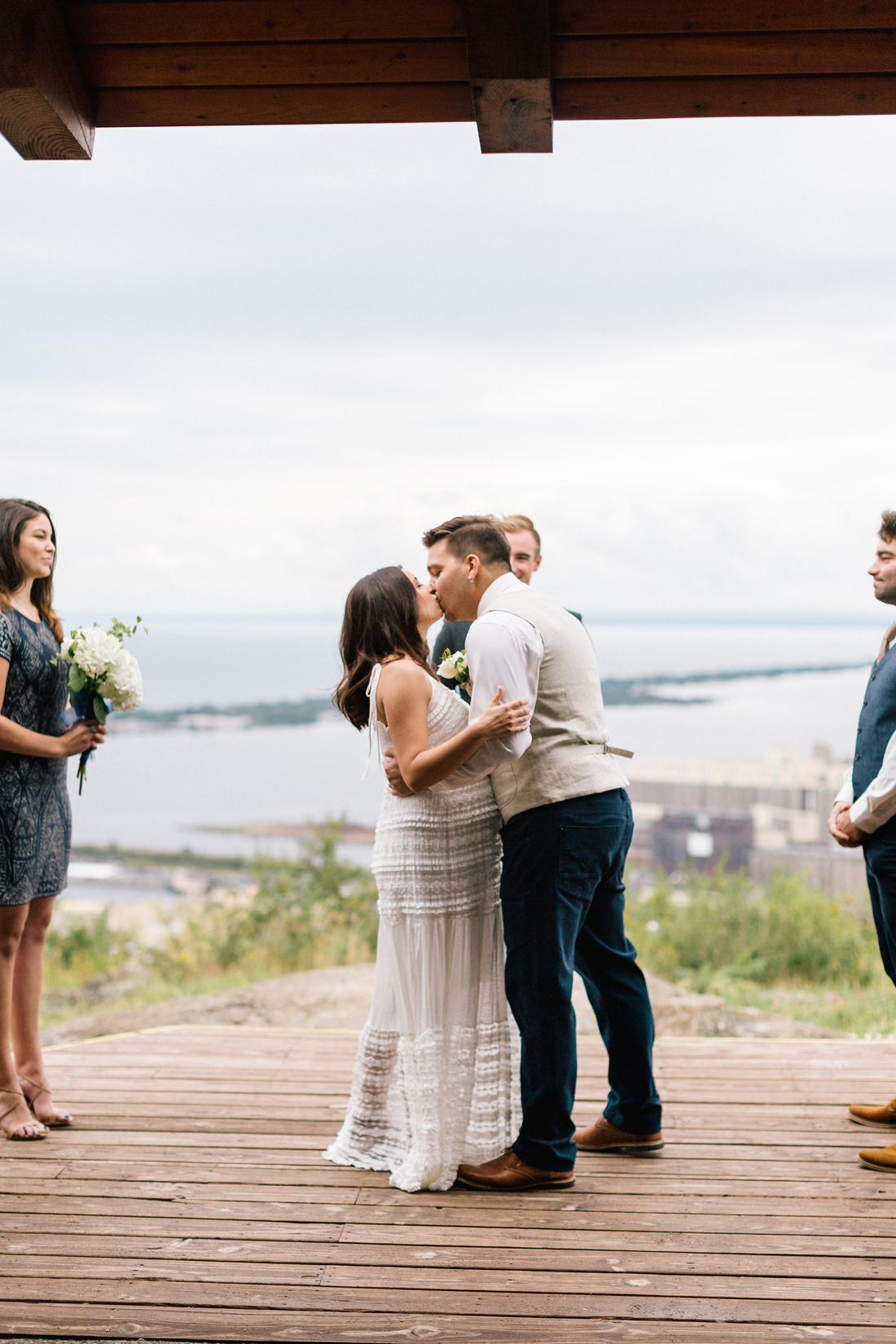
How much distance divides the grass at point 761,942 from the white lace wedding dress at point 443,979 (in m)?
3.86

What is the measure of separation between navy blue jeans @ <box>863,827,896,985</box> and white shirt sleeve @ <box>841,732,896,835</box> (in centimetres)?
6

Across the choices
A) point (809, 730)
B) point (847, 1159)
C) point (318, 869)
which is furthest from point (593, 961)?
point (809, 730)

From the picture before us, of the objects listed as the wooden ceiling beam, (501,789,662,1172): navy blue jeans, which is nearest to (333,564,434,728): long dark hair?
(501,789,662,1172): navy blue jeans

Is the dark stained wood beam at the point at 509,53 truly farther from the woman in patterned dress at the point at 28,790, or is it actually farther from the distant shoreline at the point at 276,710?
the distant shoreline at the point at 276,710

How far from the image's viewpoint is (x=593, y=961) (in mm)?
3414

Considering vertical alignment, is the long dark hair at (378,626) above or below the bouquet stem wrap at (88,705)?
above

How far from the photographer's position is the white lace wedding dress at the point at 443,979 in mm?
3223

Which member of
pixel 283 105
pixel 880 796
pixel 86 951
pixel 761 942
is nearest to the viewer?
pixel 283 105

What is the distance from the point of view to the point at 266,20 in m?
2.50

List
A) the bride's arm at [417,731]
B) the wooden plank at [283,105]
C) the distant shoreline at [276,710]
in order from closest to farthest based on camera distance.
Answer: the wooden plank at [283,105] → the bride's arm at [417,731] → the distant shoreline at [276,710]

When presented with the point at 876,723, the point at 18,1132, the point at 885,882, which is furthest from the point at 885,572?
the point at 18,1132

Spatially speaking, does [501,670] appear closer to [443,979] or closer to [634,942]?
[443,979]

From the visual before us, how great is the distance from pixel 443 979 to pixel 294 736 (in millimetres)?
32246

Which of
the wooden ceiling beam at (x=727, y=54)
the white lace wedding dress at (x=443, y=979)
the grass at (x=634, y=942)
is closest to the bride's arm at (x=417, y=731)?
the white lace wedding dress at (x=443, y=979)
